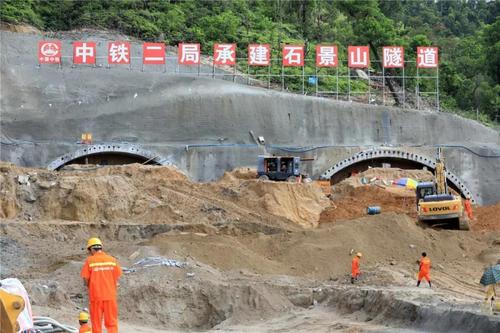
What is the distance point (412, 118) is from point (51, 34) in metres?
19.1

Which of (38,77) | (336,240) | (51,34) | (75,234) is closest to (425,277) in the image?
(336,240)

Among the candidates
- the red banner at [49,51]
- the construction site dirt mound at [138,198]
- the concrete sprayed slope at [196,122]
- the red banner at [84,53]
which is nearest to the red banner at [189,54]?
the concrete sprayed slope at [196,122]

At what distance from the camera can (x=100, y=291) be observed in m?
9.81

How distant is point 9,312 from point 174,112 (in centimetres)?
3152

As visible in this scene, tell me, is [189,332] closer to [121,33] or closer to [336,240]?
[336,240]

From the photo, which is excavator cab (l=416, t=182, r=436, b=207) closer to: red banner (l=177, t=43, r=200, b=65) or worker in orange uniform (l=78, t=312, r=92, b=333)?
red banner (l=177, t=43, r=200, b=65)

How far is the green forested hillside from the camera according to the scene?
50.8 m

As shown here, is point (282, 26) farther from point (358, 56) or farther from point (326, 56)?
point (358, 56)

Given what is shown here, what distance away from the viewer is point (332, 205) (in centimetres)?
3366

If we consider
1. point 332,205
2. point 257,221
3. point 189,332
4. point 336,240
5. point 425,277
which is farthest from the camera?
point 332,205

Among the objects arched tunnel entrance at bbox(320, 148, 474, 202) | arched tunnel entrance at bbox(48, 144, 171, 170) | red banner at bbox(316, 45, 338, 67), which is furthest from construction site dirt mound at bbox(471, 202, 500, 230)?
arched tunnel entrance at bbox(48, 144, 171, 170)

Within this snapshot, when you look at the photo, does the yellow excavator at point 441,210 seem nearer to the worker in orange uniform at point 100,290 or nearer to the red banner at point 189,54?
the red banner at point 189,54

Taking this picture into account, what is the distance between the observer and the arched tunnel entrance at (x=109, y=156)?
118 feet

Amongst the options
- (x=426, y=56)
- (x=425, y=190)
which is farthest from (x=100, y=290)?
(x=426, y=56)
